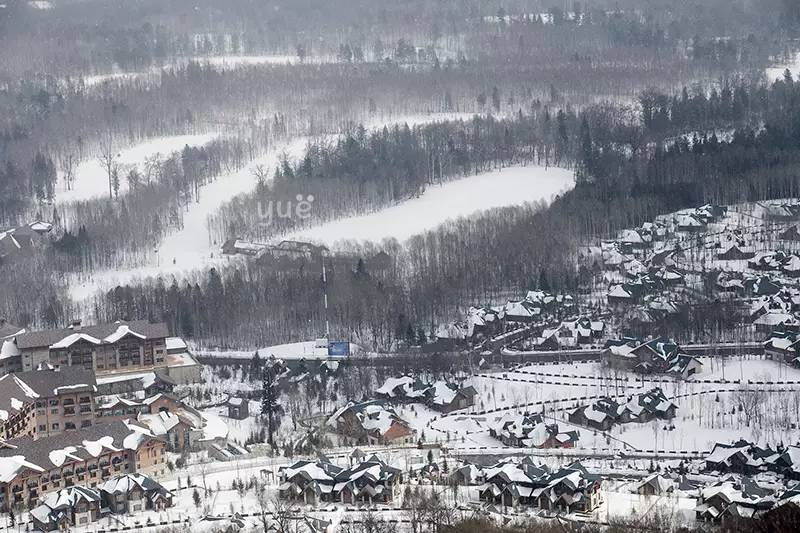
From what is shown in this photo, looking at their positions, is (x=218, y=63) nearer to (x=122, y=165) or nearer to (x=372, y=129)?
(x=372, y=129)

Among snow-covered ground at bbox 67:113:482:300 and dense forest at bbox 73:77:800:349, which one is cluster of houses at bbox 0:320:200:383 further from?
snow-covered ground at bbox 67:113:482:300

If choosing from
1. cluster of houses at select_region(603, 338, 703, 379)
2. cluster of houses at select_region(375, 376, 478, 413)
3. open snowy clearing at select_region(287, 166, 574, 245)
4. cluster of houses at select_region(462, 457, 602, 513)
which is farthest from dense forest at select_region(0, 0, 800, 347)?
cluster of houses at select_region(462, 457, 602, 513)

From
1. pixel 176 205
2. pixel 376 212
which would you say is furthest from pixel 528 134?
pixel 176 205

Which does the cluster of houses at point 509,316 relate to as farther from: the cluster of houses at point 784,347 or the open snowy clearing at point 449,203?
the open snowy clearing at point 449,203

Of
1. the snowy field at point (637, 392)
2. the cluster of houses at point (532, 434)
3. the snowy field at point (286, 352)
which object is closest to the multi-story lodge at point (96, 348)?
the snowy field at point (286, 352)

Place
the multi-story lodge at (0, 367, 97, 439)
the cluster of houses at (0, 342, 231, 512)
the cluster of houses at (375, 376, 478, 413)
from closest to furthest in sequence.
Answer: the cluster of houses at (0, 342, 231, 512), the multi-story lodge at (0, 367, 97, 439), the cluster of houses at (375, 376, 478, 413)

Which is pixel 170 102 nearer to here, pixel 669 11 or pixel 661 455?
pixel 669 11
